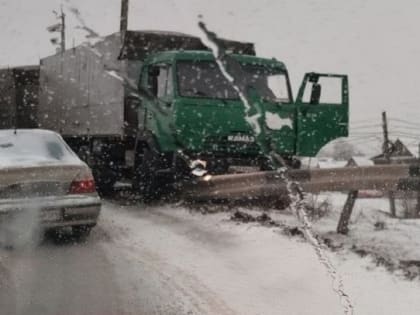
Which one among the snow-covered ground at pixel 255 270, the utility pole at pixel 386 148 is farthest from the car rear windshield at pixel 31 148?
the utility pole at pixel 386 148

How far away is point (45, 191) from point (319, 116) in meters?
5.52

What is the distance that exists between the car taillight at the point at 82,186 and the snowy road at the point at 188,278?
0.70m

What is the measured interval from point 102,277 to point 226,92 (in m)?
5.49

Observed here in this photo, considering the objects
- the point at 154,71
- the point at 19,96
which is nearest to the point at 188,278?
the point at 154,71

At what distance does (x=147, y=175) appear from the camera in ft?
39.6

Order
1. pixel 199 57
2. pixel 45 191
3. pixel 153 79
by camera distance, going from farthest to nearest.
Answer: pixel 153 79, pixel 199 57, pixel 45 191

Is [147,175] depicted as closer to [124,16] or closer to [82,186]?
[82,186]

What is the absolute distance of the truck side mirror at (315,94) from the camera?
1141 cm

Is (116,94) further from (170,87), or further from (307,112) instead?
(307,112)

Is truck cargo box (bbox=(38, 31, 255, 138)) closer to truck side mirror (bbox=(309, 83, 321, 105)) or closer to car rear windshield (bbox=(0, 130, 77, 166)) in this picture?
truck side mirror (bbox=(309, 83, 321, 105))

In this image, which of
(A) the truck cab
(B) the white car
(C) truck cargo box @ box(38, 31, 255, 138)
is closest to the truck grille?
(A) the truck cab

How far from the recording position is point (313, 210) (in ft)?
34.5

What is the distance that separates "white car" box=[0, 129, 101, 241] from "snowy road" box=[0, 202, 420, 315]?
365 millimetres

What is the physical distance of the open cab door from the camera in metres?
11.5
